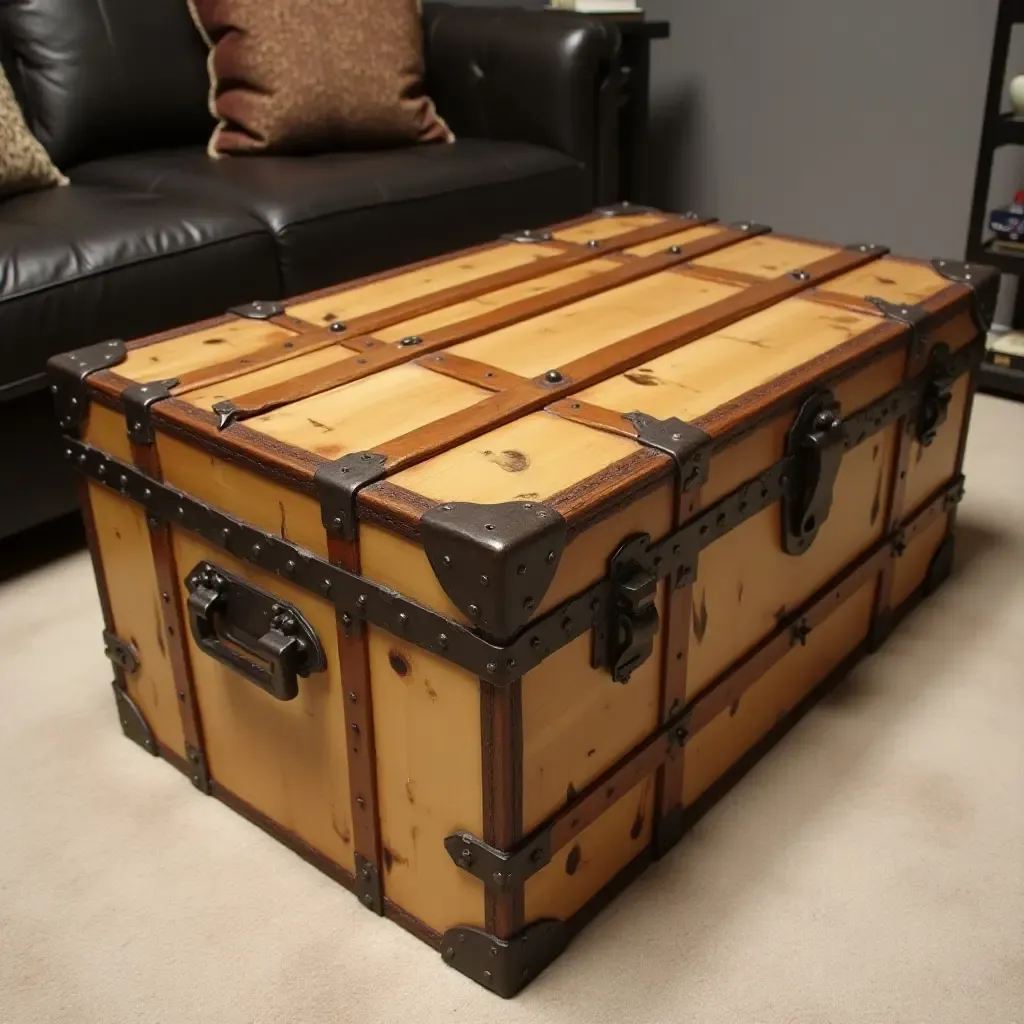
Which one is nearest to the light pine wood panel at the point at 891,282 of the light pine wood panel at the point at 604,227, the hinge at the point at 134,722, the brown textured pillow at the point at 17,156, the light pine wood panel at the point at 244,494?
the light pine wood panel at the point at 604,227

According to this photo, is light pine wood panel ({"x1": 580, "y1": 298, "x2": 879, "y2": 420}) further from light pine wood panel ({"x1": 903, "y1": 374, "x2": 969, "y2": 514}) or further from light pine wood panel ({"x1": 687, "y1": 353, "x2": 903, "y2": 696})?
light pine wood panel ({"x1": 903, "y1": 374, "x2": 969, "y2": 514})

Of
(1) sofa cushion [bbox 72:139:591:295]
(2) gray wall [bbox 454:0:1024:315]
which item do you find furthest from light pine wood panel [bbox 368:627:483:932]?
(2) gray wall [bbox 454:0:1024:315]

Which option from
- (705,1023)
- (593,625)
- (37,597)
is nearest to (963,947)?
(705,1023)

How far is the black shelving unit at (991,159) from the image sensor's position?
2.26 meters

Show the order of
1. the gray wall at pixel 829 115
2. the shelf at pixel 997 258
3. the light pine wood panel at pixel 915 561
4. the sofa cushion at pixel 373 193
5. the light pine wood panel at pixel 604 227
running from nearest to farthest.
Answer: the light pine wood panel at pixel 915 561, the light pine wood panel at pixel 604 227, the sofa cushion at pixel 373 193, the shelf at pixel 997 258, the gray wall at pixel 829 115

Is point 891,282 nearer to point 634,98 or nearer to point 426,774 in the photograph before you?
point 426,774

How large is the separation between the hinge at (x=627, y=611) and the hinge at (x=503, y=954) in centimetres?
26

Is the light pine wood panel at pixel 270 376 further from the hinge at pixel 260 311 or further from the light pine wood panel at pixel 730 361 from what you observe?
the light pine wood panel at pixel 730 361

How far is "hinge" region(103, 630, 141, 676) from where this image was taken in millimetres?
1374

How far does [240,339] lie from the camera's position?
54.2 inches

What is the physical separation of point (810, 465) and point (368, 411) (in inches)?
19.6

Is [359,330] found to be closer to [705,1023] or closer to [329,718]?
[329,718]

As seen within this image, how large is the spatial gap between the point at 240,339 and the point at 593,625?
0.63m

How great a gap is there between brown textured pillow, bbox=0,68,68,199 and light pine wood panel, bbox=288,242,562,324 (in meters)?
0.87
